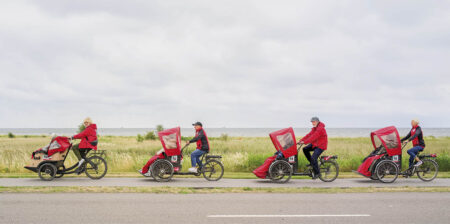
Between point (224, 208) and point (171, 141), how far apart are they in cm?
458

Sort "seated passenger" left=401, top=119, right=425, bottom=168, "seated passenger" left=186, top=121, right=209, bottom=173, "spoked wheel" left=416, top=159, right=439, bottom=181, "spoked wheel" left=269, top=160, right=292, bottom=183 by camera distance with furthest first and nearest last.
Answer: "spoked wheel" left=416, top=159, right=439, bottom=181, "seated passenger" left=401, top=119, right=425, bottom=168, "seated passenger" left=186, top=121, right=209, bottom=173, "spoked wheel" left=269, top=160, right=292, bottom=183

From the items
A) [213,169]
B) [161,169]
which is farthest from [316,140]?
[161,169]

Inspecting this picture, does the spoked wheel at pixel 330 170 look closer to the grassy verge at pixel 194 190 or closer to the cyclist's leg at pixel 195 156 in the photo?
the grassy verge at pixel 194 190

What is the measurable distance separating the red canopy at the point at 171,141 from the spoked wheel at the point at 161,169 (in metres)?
0.33

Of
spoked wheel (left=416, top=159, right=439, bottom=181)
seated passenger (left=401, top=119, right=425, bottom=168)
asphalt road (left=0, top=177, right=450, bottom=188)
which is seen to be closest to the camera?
asphalt road (left=0, top=177, right=450, bottom=188)

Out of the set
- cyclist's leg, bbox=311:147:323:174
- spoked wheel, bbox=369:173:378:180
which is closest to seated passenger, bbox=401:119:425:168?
spoked wheel, bbox=369:173:378:180

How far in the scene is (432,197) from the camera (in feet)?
27.1

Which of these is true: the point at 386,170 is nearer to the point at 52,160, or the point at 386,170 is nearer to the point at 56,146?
the point at 56,146

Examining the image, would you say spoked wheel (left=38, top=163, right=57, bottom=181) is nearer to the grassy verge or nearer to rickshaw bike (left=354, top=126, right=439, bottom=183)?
the grassy verge

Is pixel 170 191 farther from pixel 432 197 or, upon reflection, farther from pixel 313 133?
pixel 432 197

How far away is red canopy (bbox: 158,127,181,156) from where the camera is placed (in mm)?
10922

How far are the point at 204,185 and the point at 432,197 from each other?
5.83 meters

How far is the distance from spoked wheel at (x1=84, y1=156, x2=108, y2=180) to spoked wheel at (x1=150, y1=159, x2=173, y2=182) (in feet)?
5.42

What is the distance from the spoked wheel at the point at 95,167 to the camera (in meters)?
11.2
